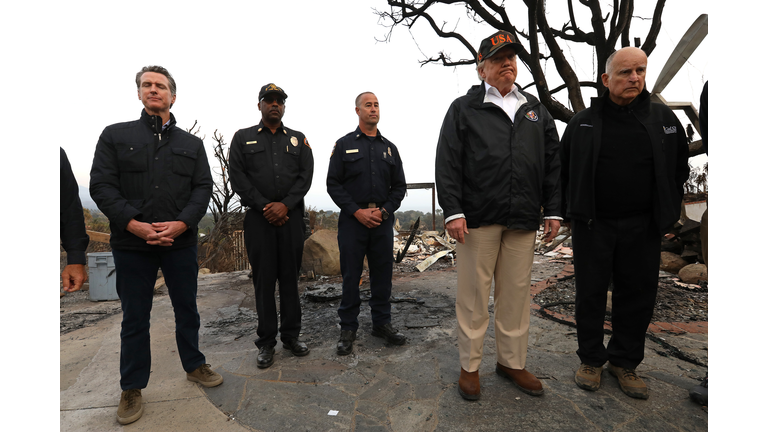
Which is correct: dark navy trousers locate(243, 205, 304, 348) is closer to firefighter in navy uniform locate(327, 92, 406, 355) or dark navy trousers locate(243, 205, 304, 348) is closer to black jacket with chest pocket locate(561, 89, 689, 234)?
firefighter in navy uniform locate(327, 92, 406, 355)

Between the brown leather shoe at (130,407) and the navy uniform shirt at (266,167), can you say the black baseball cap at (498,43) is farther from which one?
the brown leather shoe at (130,407)

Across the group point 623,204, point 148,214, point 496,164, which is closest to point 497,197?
point 496,164

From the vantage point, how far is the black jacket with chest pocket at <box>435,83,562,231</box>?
91.5 inches

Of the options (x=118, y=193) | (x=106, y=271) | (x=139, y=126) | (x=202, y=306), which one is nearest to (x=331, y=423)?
(x=118, y=193)

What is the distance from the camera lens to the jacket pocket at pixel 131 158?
2402mm

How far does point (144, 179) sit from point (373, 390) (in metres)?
2.11

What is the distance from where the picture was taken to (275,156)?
3.13 metres

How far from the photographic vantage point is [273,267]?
121 inches

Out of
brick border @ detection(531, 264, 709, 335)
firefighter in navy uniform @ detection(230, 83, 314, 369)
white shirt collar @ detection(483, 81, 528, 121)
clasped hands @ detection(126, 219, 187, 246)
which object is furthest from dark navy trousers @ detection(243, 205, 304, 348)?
brick border @ detection(531, 264, 709, 335)

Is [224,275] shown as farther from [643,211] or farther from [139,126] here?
[643,211]

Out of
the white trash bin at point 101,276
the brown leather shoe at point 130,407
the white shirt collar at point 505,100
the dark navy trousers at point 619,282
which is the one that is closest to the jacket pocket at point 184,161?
the brown leather shoe at point 130,407

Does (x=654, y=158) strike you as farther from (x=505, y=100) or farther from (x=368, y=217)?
(x=368, y=217)

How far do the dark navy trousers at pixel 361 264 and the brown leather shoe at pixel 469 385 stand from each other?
1165 mm

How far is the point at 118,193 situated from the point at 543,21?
21.3ft
